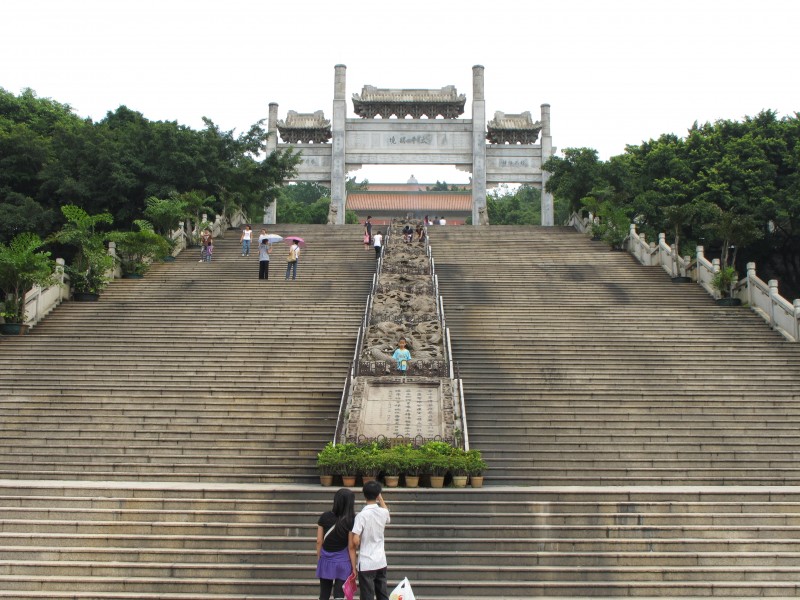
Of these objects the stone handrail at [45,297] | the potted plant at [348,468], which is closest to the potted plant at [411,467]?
the potted plant at [348,468]

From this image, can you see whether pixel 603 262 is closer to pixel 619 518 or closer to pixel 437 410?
pixel 437 410

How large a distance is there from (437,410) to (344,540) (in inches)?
255

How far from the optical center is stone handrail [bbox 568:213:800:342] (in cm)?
1983

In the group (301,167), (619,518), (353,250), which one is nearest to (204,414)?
(619,518)

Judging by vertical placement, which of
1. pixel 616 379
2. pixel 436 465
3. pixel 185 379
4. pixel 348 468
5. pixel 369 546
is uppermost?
pixel 616 379

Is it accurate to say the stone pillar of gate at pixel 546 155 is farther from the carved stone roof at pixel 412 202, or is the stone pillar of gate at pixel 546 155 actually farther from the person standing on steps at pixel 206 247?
the person standing on steps at pixel 206 247

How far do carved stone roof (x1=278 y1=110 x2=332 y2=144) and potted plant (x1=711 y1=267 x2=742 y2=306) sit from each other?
24.2m

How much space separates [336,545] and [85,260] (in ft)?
57.6

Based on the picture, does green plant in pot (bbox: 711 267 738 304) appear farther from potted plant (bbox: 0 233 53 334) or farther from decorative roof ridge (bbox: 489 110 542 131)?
decorative roof ridge (bbox: 489 110 542 131)

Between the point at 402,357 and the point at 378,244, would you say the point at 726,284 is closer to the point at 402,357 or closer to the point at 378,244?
the point at 378,244

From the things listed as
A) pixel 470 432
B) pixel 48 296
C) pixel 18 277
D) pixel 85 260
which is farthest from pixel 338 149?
pixel 470 432

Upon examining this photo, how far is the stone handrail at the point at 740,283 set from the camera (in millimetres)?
19828

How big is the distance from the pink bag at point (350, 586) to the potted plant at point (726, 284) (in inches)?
668

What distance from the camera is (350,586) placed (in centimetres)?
788
